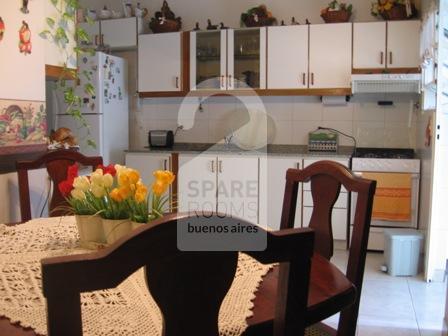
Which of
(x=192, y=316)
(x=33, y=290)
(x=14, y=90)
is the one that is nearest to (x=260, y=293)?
(x=192, y=316)

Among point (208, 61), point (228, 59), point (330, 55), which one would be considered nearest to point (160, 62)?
point (208, 61)

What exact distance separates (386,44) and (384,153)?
96cm

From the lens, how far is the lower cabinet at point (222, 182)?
3.98m

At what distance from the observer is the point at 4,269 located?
1.22 metres

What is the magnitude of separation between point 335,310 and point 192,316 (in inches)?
20.8

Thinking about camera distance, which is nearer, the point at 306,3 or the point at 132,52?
the point at 306,3

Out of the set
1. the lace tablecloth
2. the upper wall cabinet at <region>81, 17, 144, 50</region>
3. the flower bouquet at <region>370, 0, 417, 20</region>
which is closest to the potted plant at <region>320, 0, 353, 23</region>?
the flower bouquet at <region>370, 0, 417, 20</region>

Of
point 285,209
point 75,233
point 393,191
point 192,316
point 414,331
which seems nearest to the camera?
point 192,316

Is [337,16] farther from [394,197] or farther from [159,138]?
[159,138]

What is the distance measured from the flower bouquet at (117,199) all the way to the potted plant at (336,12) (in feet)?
10.4

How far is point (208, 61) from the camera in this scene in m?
4.25

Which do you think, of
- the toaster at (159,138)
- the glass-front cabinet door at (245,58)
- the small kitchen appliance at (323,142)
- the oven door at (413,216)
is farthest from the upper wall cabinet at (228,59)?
the oven door at (413,216)

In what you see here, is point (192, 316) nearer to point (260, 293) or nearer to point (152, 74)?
point (260, 293)

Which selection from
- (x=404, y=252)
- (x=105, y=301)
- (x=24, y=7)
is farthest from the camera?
(x=404, y=252)
